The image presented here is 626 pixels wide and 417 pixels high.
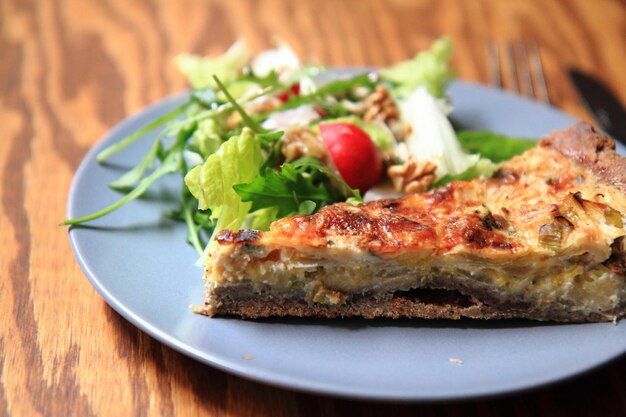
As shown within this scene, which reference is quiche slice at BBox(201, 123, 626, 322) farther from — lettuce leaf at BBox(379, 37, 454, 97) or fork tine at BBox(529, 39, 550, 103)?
fork tine at BBox(529, 39, 550, 103)

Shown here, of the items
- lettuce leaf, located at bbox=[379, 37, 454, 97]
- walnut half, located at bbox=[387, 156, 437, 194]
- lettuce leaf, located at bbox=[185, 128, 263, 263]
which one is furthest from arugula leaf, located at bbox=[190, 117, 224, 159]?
lettuce leaf, located at bbox=[379, 37, 454, 97]

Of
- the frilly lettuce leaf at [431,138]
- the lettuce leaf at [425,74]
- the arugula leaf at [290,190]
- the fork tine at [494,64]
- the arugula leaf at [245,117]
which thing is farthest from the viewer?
the fork tine at [494,64]

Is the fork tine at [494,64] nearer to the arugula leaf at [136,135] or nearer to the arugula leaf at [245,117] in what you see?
the arugula leaf at [245,117]

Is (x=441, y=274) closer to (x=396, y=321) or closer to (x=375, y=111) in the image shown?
(x=396, y=321)

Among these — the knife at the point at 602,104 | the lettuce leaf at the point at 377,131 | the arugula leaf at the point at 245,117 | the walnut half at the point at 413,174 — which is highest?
the arugula leaf at the point at 245,117

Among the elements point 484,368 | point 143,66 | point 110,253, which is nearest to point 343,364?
point 484,368

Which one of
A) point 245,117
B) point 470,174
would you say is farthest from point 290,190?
point 470,174

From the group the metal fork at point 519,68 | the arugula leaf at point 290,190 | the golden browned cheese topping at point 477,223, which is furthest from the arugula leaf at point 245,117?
the metal fork at point 519,68

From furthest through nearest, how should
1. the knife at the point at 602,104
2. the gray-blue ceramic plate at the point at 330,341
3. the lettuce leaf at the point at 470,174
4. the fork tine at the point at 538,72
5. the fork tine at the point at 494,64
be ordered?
the fork tine at the point at 494,64 < the fork tine at the point at 538,72 < the knife at the point at 602,104 < the lettuce leaf at the point at 470,174 < the gray-blue ceramic plate at the point at 330,341
